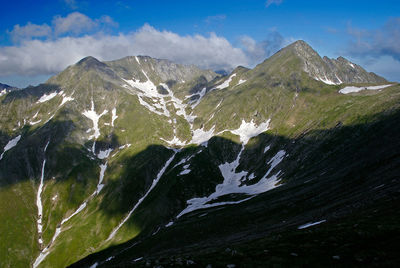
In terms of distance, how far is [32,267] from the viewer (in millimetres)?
181500

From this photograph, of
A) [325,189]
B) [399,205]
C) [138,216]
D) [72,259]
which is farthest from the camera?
[138,216]

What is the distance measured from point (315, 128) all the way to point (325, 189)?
110420 millimetres

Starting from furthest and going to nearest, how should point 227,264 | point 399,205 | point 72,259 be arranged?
point 72,259, point 399,205, point 227,264

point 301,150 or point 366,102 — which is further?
point 366,102

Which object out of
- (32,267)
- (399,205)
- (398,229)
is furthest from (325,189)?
(32,267)

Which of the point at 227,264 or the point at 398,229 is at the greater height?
the point at 227,264

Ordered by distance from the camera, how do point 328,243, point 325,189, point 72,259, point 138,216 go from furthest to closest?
point 138,216, point 72,259, point 325,189, point 328,243

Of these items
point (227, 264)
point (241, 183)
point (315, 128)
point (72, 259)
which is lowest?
point (72, 259)

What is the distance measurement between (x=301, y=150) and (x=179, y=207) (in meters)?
95.7

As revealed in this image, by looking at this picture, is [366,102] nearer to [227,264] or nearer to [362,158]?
[362,158]

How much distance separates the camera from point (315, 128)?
190875mm

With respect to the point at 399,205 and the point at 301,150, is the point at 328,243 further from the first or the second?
the point at 301,150

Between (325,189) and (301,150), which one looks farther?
(301,150)

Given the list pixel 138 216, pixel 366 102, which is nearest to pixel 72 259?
pixel 138 216
